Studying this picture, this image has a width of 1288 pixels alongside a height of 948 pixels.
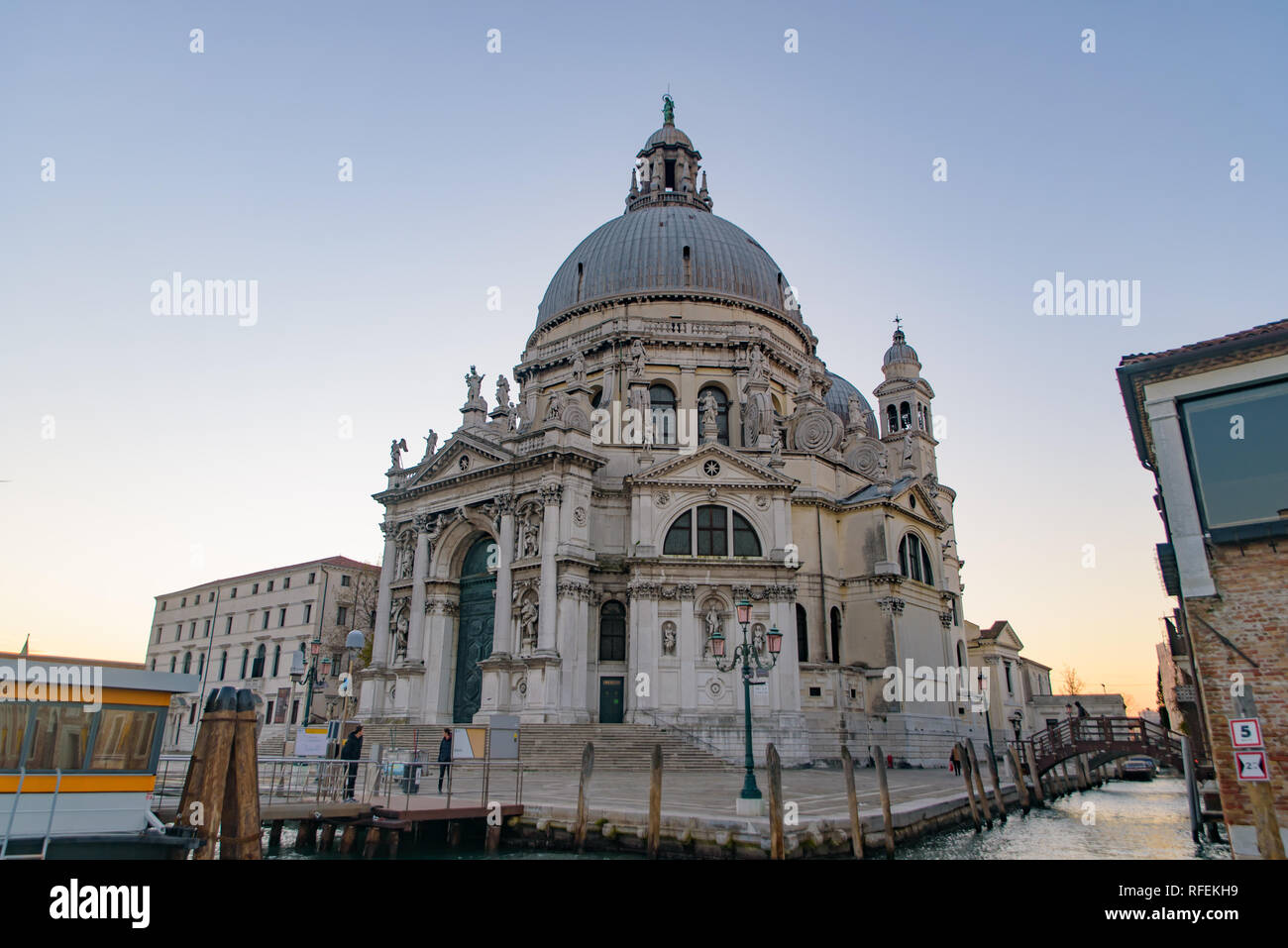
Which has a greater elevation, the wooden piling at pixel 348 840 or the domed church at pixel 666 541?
the domed church at pixel 666 541

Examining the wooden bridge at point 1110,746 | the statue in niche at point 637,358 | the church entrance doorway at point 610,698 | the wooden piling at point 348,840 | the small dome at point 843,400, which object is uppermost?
the small dome at point 843,400

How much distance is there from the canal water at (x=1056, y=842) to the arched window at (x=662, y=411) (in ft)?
64.3

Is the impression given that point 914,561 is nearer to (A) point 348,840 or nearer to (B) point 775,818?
(B) point 775,818

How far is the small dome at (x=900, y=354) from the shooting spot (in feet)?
157

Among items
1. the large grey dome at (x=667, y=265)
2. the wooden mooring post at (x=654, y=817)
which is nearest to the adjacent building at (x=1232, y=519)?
the wooden mooring post at (x=654, y=817)

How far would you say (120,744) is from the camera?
34.2 ft

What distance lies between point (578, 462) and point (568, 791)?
1444 centimetres

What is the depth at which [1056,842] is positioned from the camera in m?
17.3

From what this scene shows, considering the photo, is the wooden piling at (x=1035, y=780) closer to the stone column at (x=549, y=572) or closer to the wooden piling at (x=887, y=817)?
the wooden piling at (x=887, y=817)

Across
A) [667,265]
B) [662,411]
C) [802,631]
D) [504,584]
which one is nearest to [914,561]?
[802,631]
